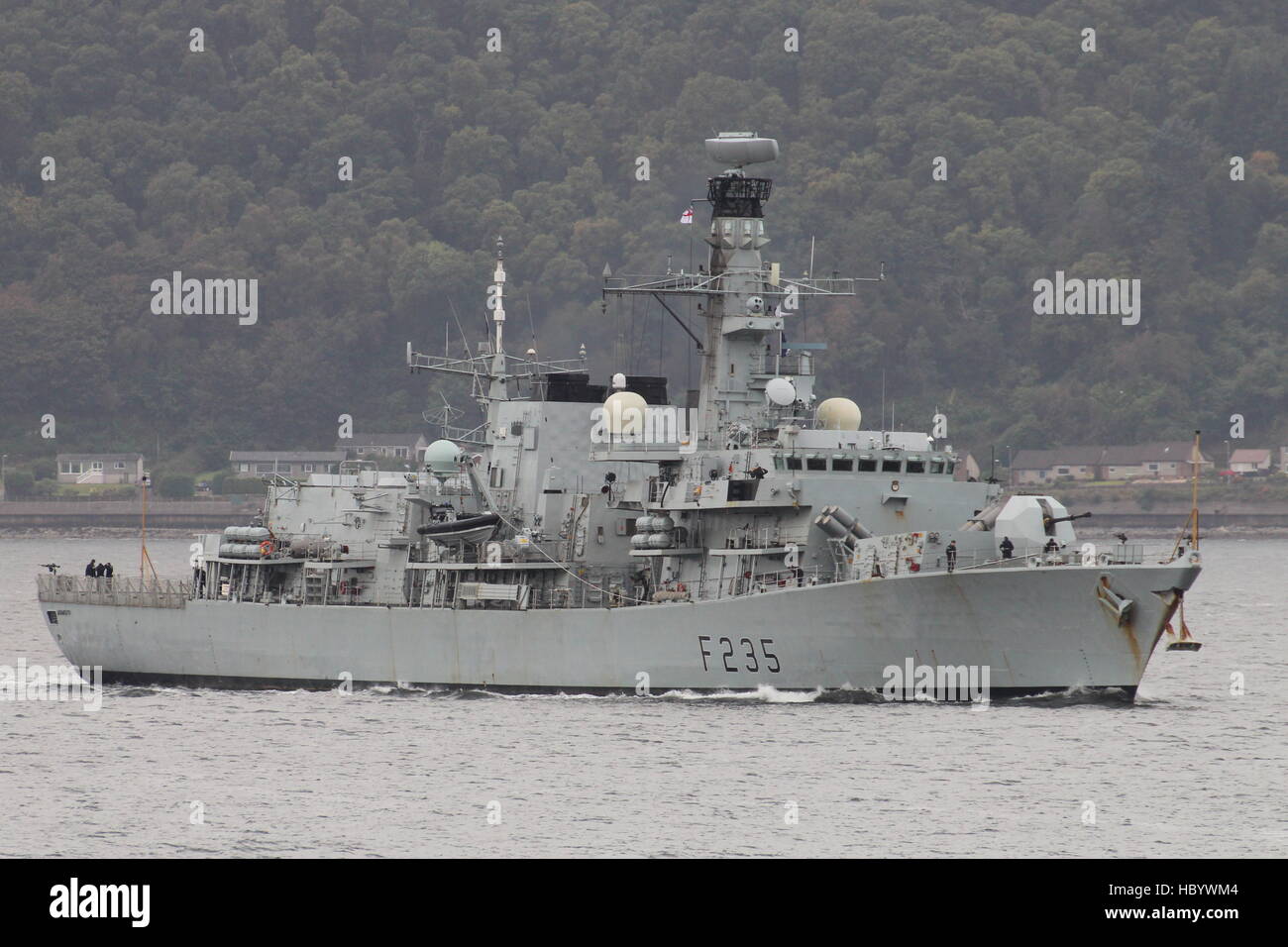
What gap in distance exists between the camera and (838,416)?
44469 millimetres

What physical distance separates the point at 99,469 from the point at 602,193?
4207 centimetres

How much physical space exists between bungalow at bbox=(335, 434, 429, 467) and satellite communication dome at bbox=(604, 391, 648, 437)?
80.3m

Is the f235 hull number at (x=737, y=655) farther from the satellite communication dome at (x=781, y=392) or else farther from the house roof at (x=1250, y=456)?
the house roof at (x=1250, y=456)

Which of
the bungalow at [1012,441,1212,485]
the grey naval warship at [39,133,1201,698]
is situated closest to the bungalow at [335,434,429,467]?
the bungalow at [1012,441,1212,485]

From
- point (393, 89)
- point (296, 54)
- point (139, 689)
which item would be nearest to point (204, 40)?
point (296, 54)

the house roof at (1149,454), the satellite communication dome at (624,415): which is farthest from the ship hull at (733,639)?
the house roof at (1149,454)

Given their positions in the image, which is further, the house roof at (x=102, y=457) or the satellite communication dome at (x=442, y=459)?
the house roof at (x=102, y=457)

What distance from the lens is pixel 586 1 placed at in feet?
577

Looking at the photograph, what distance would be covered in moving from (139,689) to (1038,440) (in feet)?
292

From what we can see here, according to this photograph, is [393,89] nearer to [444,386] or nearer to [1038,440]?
[444,386]

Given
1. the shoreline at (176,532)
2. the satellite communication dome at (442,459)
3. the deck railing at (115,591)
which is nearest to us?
the satellite communication dome at (442,459)

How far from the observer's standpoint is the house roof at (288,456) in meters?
129

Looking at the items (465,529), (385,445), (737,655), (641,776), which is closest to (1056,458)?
(385,445)

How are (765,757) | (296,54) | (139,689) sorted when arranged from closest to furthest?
(765,757)
(139,689)
(296,54)
